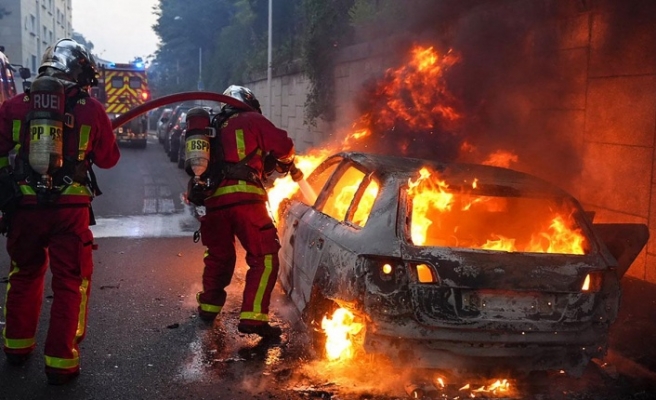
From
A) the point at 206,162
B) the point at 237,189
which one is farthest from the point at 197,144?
the point at 237,189

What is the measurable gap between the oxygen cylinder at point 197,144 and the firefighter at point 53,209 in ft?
2.26

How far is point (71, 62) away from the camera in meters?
4.30

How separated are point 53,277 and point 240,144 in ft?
5.35

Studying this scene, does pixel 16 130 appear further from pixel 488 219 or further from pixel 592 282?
pixel 592 282

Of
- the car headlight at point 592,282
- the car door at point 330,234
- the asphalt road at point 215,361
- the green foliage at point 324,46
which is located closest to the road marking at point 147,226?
the asphalt road at point 215,361

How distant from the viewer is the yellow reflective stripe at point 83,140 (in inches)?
160

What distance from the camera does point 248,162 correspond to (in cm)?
483

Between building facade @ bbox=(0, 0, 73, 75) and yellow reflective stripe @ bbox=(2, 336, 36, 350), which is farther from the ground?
building facade @ bbox=(0, 0, 73, 75)

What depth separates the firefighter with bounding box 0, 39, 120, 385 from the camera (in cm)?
387

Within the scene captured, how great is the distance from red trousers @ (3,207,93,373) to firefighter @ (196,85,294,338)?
1056 mm

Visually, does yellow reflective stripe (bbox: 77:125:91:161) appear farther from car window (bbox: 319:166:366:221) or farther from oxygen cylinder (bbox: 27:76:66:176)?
car window (bbox: 319:166:366:221)

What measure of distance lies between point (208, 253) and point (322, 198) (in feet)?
3.40

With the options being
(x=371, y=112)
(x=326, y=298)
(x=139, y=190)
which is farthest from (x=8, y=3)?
(x=326, y=298)

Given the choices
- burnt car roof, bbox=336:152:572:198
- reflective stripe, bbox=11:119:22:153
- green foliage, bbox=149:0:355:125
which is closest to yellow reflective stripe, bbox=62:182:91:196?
reflective stripe, bbox=11:119:22:153
